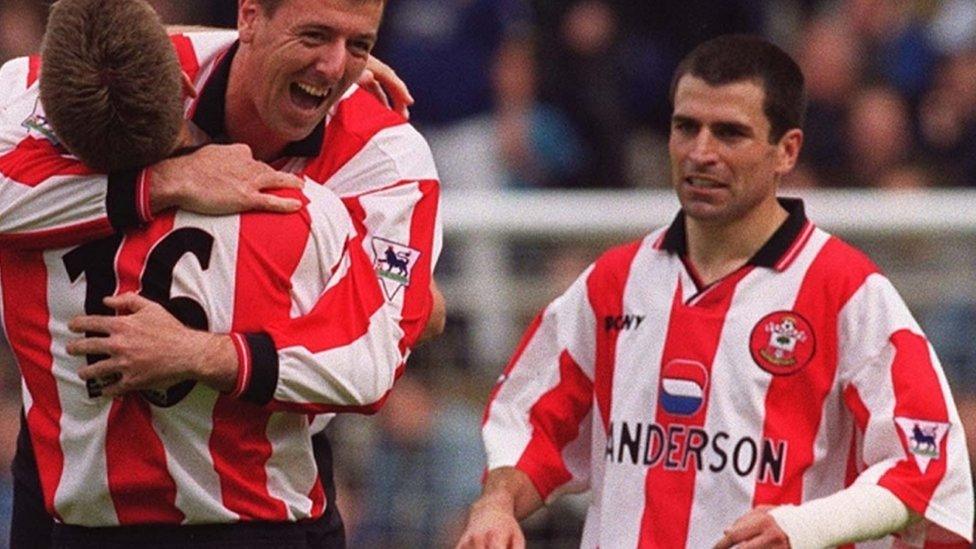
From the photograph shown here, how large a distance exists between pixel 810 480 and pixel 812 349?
276 mm

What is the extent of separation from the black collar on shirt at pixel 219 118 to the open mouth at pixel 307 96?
0.32 ft

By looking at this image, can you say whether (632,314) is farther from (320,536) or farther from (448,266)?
(448,266)

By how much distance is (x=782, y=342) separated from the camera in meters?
5.09

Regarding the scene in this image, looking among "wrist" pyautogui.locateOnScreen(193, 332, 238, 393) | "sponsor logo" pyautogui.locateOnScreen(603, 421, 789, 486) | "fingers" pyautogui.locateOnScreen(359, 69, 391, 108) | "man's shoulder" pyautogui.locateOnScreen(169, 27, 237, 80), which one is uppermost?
"man's shoulder" pyautogui.locateOnScreen(169, 27, 237, 80)

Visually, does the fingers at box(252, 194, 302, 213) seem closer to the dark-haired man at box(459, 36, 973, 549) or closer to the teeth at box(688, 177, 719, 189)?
the dark-haired man at box(459, 36, 973, 549)

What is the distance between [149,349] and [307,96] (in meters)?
0.68

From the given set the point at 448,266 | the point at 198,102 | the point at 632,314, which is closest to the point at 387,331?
the point at 198,102

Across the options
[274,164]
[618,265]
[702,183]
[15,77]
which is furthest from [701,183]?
[15,77]

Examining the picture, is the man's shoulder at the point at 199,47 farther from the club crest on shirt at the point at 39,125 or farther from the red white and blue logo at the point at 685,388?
the red white and blue logo at the point at 685,388

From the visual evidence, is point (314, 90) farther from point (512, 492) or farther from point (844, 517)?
point (844, 517)

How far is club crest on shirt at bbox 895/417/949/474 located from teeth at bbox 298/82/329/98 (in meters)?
1.36

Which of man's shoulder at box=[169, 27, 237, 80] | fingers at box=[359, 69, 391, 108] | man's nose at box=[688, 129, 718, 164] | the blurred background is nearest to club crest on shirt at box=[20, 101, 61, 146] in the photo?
man's shoulder at box=[169, 27, 237, 80]

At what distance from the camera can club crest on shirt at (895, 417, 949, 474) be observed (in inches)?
194

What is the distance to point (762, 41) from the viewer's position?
5398 millimetres
